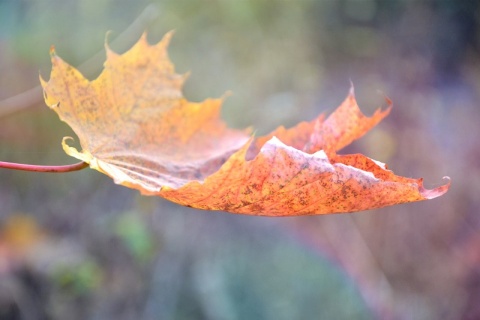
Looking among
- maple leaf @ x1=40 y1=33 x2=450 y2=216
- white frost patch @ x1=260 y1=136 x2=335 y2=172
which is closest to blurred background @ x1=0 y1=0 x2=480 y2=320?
maple leaf @ x1=40 y1=33 x2=450 y2=216

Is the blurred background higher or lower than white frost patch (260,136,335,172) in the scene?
higher

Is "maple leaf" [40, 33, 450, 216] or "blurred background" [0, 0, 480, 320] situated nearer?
"maple leaf" [40, 33, 450, 216]

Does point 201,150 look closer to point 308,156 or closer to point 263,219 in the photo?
point 308,156

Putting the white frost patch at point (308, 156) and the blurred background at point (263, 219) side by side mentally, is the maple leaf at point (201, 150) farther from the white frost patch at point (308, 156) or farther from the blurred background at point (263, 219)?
the blurred background at point (263, 219)

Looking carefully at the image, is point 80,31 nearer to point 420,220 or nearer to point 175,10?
point 175,10

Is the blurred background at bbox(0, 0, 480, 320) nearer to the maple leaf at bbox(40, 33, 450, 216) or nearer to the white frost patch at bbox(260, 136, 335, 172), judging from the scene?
the maple leaf at bbox(40, 33, 450, 216)

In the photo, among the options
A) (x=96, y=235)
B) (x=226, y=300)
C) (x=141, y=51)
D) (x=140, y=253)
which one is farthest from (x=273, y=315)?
(x=141, y=51)

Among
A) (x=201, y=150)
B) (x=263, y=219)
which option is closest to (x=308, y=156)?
(x=201, y=150)
